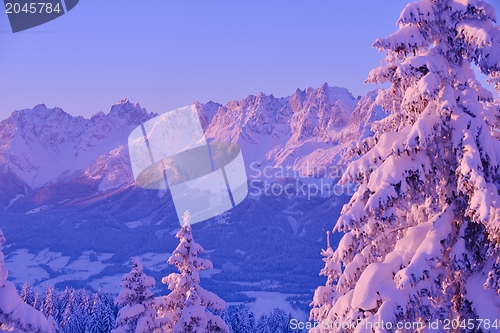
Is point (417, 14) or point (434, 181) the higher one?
point (417, 14)

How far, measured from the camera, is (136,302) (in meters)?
22.4

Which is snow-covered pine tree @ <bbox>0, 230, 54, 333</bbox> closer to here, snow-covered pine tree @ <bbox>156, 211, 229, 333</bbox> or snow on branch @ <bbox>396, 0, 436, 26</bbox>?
snow-covered pine tree @ <bbox>156, 211, 229, 333</bbox>

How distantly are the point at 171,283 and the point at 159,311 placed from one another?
5.92 feet

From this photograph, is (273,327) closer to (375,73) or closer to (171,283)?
(171,283)

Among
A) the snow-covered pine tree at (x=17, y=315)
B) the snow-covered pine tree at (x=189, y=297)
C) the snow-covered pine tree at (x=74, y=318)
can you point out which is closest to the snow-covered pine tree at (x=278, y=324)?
the snow-covered pine tree at (x=74, y=318)

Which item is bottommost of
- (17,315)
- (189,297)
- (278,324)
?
(278,324)

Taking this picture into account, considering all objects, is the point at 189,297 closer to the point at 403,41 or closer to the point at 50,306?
the point at 403,41

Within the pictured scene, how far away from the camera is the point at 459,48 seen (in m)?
9.11

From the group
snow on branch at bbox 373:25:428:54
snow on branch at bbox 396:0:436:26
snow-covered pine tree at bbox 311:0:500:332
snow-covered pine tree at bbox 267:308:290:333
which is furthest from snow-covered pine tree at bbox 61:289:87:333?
snow on branch at bbox 396:0:436:26

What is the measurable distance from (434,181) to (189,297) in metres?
12.2

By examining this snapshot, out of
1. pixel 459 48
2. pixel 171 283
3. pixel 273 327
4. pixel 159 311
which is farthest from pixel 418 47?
pixel 273 327

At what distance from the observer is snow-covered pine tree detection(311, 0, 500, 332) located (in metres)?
8.29

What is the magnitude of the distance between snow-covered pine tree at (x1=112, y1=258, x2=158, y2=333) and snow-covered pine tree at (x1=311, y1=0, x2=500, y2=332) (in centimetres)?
1411

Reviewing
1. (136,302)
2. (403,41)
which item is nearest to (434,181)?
(403,41)
